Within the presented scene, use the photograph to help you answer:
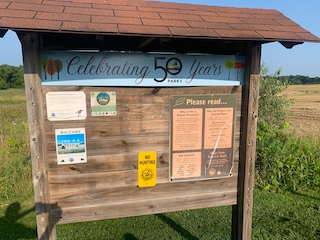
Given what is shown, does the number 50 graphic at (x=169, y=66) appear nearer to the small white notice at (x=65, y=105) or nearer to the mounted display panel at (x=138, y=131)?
the mounted display panel at (x=138, y=131)

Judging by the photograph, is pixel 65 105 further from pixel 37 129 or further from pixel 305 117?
pixel 305 117

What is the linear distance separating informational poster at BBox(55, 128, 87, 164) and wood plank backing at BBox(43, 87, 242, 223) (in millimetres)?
41

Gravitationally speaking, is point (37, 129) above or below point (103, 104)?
below

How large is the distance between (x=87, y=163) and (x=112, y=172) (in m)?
0.27

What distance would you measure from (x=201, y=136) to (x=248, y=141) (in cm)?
56

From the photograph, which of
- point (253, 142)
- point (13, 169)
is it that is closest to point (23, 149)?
point (13, 169)

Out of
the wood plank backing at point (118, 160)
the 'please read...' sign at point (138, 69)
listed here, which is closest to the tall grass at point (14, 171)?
the wood plank backing at point (118, 160)

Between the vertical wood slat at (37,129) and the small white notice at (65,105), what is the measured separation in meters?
0.09

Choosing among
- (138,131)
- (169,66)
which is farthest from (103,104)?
(169,66)

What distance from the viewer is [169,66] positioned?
8.77ft

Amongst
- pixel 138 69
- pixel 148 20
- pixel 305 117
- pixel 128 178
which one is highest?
pixel 148 20

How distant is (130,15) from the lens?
8.06 ft

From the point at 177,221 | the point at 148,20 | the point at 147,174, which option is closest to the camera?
the point at 148,20

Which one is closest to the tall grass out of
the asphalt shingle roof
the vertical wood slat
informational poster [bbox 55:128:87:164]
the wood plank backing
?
the vertical wood slat
